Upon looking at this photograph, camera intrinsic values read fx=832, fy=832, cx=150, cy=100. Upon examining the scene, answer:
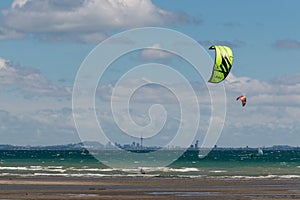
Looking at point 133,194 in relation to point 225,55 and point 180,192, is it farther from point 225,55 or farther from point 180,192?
point 225,55

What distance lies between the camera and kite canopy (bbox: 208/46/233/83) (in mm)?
41344

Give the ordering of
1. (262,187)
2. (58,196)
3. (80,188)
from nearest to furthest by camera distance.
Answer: (58,196) < (80,188) < (262,187)

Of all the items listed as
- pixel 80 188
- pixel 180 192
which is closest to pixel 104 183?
pixel 80 188

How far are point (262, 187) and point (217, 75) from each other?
19.6 metres

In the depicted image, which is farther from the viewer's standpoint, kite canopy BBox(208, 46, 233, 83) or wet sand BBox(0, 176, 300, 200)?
wet sand BBox(0, 176, 300, 200)

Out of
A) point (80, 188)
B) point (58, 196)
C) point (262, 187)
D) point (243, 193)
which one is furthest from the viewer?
point (262, 187)

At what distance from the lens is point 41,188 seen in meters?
A: 54.8

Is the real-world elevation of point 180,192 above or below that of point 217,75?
below

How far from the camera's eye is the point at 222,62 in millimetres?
42844

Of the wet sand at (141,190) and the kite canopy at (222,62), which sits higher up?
the kite canopy at (222,62)

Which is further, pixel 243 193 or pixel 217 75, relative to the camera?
pixel 243 193

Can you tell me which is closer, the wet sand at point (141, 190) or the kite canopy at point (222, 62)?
the kite canopy at point (222, 62)

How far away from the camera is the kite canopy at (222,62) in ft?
136

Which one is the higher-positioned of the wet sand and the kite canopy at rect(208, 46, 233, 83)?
the kite canopy at rect(208, 46, 233, 83)
